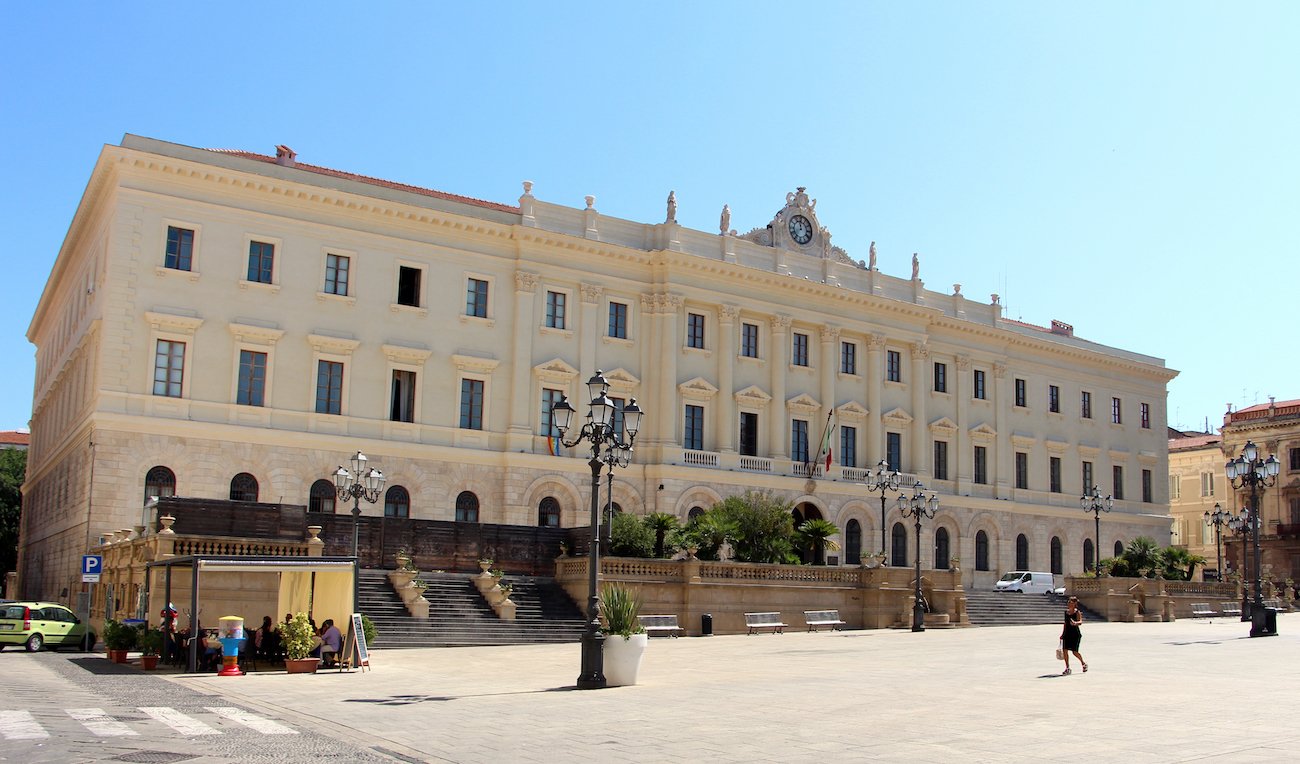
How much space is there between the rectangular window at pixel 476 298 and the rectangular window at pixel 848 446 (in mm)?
17061

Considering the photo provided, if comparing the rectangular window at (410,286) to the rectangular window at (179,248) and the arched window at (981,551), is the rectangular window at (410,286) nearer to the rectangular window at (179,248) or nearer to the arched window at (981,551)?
the rectangular window at (179,248)

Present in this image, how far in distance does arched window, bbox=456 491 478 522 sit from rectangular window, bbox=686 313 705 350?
35.8 feet

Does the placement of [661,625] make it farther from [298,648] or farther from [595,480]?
[595,480]

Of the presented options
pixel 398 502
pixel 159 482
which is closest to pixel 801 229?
pixel 398 502

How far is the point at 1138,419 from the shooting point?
6581 cm

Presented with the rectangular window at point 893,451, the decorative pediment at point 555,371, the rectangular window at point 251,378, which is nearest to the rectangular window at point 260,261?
the rectangular window at point 251,378

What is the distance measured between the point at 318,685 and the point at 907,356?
39.9 meters

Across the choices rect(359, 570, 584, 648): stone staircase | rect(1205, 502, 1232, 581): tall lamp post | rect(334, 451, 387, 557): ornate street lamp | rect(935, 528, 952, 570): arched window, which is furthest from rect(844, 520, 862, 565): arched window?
rect(334, 451, 387, 557): ornate street lamp

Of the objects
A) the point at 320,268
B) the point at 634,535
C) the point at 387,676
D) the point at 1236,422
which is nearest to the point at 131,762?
the point at 387,676

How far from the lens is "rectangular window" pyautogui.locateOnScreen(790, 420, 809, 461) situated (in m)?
50.6

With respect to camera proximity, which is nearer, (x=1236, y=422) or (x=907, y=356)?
(x=907, y=356)

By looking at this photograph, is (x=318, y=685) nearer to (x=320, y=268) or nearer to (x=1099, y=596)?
(x=320, y=268)

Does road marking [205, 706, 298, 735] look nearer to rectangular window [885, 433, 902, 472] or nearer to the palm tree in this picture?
the palm tree

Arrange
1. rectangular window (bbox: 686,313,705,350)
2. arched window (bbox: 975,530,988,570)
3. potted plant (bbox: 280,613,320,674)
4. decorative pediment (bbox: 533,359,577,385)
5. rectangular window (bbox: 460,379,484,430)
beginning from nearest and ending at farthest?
potted plant (bbox: 280,613,320,674), rectangular window (bbox: 460,379,484,430), decorative pediment (bbox: 533,359,577,385), rectangular window (bbox: 686,313,705,350), arched window (bbox: 975,530,988,570)
